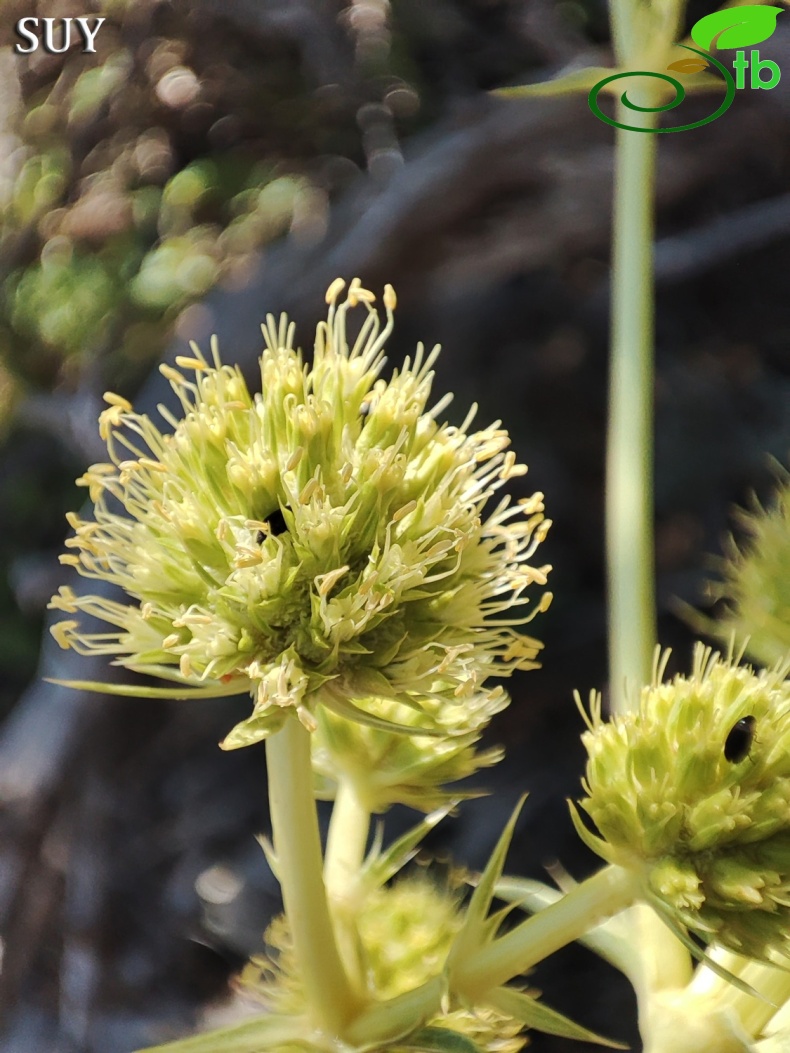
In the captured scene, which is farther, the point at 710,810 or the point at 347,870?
the point at 347,870

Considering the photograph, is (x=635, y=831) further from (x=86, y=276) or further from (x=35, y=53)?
(x=35, y=53)

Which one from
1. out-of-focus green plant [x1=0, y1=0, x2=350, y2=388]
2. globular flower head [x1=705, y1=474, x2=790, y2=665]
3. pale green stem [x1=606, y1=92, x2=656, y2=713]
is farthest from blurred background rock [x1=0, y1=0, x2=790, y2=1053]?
globular flower head [x1=705, y1=474, x2=790, y2=665]

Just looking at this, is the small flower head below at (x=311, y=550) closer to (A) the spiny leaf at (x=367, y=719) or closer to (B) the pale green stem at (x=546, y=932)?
(A) the spiny leaf at (x=367, y=719)

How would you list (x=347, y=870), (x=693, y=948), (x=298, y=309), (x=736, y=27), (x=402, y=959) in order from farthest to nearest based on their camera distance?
(x=298, y=309)
(x=736, y=27)
(x=402, y=959)
(x=347, y=870)
(x=693, y=948)

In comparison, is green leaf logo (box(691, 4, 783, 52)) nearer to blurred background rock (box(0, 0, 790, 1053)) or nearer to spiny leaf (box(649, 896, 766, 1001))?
blurred background rock (box(0, 0, 790, 1053))

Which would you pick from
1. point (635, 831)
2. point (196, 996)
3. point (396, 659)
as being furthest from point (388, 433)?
point (196, 996)

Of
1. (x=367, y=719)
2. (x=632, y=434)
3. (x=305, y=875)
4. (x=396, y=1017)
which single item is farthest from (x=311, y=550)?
(x=632, y=434)

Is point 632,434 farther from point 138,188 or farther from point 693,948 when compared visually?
point 138,188
